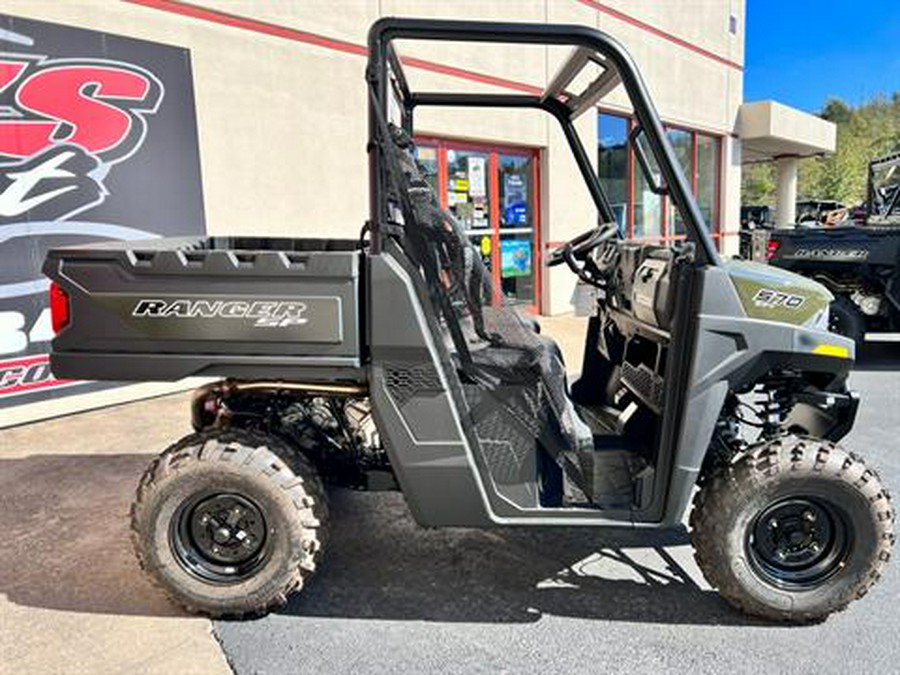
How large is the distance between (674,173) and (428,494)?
1.49m

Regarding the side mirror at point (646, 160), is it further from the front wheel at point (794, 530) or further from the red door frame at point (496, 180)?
the red door frame at point (496, 180)

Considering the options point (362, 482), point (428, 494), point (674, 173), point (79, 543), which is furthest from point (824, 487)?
point (79, 543)

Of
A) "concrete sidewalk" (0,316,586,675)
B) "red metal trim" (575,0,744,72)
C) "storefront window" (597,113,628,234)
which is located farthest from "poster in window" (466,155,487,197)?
"concrete sidewalk" (0,316,586,675)

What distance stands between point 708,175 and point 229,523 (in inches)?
582

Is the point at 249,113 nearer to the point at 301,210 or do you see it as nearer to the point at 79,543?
the point at 301,210

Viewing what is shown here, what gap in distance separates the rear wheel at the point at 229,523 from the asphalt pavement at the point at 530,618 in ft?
0.60

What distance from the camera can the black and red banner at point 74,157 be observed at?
17.3 ft

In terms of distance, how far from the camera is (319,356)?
2.54 metres

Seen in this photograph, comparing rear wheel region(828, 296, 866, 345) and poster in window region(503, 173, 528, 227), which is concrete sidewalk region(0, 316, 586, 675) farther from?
rear wheel region(828, 296, 866, 345)

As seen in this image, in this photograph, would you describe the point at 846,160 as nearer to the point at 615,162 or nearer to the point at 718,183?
the point at 718,183

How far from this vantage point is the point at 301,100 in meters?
6.95

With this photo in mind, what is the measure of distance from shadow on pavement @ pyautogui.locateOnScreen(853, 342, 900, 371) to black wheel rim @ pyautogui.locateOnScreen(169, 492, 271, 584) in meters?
6.68

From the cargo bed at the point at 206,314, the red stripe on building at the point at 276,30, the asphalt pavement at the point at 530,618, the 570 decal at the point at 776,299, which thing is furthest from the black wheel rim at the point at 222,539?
the red stripe on building at the point at 276,30

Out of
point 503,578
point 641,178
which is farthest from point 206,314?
point 641,178
